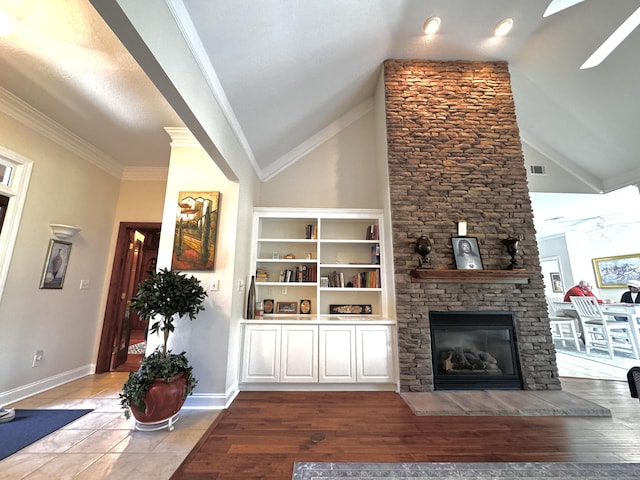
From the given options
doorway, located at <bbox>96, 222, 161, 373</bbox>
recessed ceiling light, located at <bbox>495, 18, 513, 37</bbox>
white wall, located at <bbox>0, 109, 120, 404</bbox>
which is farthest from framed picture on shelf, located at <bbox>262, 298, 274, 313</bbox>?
recessed ceiling light, located at <bbox>495, 18, 513, 37</bbox>

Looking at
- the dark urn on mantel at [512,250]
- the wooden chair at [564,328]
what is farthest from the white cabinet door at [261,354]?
the wooden chair at [564,328]

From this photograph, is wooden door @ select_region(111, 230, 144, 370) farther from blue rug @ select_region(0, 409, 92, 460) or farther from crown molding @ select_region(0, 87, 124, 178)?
blue rug @ select_region(0, 409, 92, 460)

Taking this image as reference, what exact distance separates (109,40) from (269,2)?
129 cm

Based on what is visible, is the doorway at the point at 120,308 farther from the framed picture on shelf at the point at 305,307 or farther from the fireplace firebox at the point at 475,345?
the fireplace firebox at the point at 475,345

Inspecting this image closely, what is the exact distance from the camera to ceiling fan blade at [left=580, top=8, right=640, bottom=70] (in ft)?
8.79

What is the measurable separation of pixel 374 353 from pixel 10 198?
4.40 meters

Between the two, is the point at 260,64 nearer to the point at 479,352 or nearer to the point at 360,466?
the point at 360,466

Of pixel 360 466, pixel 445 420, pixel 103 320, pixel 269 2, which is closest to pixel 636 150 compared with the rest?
pixel 445 420

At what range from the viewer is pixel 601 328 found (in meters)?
4.65

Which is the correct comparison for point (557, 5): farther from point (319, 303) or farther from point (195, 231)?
point (195, 231)

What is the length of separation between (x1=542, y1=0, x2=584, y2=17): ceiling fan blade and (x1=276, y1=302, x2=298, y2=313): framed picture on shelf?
4.95 metres

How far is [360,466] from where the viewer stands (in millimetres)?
1749

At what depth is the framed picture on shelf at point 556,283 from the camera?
806 cm

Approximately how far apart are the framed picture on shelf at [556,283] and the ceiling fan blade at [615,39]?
7.14 meters
